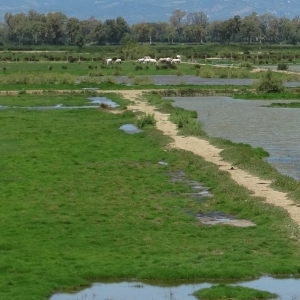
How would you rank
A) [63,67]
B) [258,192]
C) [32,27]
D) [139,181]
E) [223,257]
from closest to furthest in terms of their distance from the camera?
[223,257], [258,192], [139,181], [63,67], [32,27]

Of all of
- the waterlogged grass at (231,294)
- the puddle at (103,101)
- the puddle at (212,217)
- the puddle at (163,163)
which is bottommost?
the puddle at (103,101)

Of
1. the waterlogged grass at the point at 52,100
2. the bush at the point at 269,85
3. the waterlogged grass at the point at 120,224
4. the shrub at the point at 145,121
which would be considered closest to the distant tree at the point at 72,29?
the bush at the point at 269,85

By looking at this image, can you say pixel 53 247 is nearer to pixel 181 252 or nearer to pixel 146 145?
pixel 181 252

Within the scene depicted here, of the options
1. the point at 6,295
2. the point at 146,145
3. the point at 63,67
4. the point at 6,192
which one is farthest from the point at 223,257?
the point at 63,67

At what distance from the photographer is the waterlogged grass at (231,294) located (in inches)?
488

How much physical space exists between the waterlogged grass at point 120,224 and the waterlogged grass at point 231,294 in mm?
742

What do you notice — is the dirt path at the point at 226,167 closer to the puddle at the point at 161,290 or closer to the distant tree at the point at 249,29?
the puddle at the point at 161,290

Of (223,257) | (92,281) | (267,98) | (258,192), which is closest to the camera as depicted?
(92,281)

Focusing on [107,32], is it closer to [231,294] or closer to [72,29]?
[72,29]

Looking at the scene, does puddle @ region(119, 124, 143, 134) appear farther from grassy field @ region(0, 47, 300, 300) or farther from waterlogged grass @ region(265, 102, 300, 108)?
waterlogged grass @ region(265, 102, 300, 108)

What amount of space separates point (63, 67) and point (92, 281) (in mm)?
71533

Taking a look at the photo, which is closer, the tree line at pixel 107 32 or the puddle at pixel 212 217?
the puddle at pixel 212 217

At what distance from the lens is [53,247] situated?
49.1ft

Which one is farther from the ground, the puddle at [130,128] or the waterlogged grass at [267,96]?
the puddle at [130,128]
